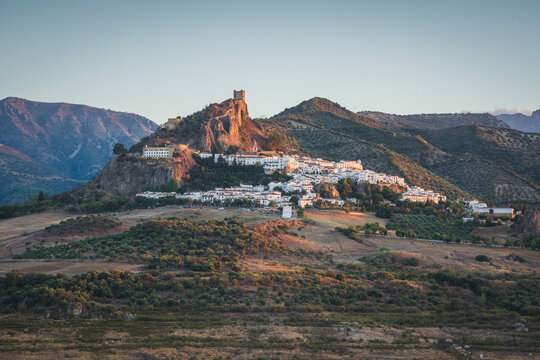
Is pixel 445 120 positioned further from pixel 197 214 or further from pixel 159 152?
pixel 197 214

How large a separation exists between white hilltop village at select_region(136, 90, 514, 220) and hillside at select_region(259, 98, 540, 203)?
35.1 feet

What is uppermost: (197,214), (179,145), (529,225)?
(179,145)

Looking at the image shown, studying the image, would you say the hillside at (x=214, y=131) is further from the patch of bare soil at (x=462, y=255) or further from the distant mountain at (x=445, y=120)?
the distant mountain at (x=445, y=120)

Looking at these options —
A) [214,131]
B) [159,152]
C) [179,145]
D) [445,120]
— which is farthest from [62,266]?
[445,120]

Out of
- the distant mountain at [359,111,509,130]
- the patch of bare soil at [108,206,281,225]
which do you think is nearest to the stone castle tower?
the patch of bare soil at [108,206,281,225]

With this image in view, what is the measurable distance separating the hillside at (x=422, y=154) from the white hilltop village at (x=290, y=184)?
10709mm

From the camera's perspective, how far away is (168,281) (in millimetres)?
33188

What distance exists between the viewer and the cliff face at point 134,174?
72312 mm

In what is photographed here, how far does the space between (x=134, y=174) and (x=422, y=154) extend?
70951mm

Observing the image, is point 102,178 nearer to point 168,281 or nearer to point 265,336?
point 168,281

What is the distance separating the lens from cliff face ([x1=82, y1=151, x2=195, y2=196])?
237 ft

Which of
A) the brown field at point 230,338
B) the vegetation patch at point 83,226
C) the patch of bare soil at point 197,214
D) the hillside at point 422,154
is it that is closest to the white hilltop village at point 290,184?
the patch of bare soil at point 197,214

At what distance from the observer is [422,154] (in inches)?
4513

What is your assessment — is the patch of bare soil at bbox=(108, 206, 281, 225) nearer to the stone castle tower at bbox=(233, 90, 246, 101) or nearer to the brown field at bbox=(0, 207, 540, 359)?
the brown field at bbox=(0, 207, 540, 359)
